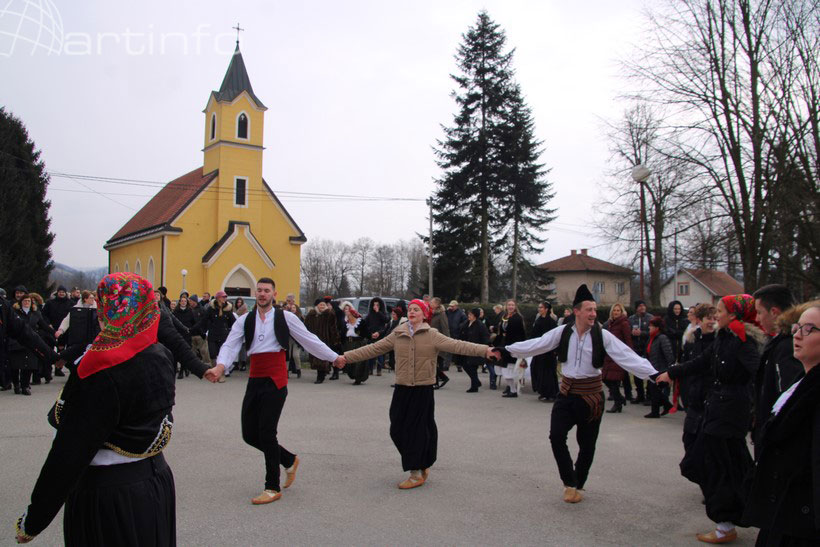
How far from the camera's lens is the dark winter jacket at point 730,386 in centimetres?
584

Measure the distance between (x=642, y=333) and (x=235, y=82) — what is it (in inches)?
1427

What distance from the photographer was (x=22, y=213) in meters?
38.6

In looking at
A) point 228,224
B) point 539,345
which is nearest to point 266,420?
point 539,345

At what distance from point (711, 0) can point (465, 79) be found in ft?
74.1

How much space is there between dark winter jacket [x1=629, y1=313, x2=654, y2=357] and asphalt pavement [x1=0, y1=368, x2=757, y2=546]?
2611mm

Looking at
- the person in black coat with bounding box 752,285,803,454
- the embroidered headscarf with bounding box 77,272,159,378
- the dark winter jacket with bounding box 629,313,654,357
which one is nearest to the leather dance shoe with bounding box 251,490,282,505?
the embroidered headscarf with bounding box 77,272,159,378

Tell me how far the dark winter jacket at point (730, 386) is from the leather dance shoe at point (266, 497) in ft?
13.2

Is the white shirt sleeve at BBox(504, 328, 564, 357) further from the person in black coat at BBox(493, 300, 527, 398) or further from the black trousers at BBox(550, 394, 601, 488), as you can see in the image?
the person in black coat at BBox(493, 300, 527, 398)

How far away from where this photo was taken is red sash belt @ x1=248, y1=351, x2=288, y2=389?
6730 mm

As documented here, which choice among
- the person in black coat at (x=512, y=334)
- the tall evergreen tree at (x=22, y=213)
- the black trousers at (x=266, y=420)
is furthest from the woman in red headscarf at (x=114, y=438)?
the tall evergreen tree at (x=22, y=213)

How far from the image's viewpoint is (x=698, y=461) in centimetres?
608

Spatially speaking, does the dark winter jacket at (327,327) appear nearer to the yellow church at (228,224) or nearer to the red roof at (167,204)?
the yellow church at (228,224)

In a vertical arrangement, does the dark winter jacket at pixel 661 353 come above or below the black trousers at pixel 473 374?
above

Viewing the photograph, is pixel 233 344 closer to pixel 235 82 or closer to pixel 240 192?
pixel 240 192
